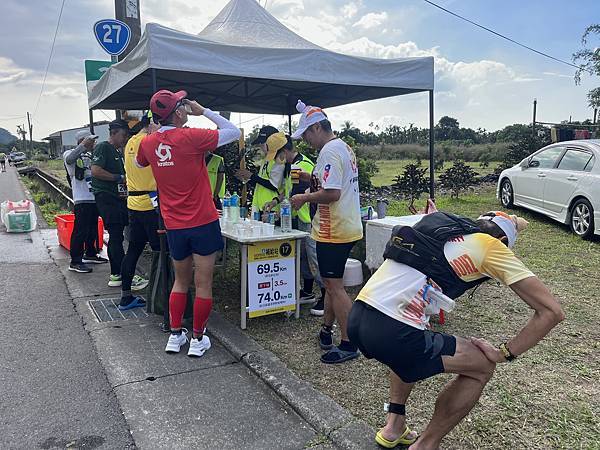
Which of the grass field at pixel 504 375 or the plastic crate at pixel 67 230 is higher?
the plastic crate at pixel 67 230

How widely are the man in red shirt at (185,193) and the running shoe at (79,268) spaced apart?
3.06 m

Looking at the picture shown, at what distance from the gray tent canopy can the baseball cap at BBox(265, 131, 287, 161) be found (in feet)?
1.91

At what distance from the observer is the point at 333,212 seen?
3.57 meters

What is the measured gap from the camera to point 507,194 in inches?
412

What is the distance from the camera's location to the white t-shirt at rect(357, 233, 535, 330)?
209cm

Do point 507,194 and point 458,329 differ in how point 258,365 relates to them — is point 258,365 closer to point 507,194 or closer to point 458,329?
point 458,329

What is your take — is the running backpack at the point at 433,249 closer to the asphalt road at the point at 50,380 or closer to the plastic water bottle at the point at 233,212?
the asphalt road at the point at 50,380

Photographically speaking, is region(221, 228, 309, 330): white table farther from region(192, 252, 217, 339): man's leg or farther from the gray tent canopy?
the gray tent canopy

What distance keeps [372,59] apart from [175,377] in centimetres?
391

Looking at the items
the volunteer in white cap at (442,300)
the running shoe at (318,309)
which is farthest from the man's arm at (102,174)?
the volunteer in white cap at (442,300)

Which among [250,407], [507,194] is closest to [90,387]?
[250,407]

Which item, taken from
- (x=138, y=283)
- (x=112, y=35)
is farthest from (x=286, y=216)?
(x=112, y=35)

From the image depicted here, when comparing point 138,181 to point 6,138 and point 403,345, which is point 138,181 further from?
point 6,138

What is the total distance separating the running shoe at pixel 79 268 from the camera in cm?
642
